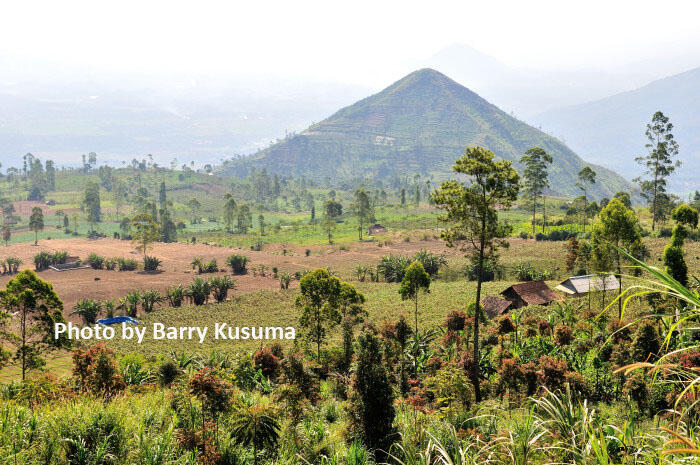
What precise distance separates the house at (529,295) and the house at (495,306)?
0.68 meters

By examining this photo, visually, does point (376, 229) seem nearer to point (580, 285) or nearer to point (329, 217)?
point (329, 217)

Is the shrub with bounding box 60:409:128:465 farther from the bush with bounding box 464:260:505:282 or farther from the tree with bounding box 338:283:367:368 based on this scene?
the bush with bounding box 464:260:505:282

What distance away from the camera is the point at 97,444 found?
9.92 meters

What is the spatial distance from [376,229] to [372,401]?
9603cm

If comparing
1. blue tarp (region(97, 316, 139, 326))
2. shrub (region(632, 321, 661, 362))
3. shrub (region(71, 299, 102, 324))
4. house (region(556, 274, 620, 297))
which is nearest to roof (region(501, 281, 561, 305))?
house (region(556, 274, 620, 297))

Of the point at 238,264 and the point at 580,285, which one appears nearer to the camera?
the point at 580,285

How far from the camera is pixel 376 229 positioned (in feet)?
355

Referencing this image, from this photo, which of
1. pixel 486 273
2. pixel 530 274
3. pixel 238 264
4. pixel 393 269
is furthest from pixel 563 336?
pixel 238 264

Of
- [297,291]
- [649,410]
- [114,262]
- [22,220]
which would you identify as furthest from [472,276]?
[22,220]

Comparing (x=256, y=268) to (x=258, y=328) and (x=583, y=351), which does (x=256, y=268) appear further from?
(x=583, y=351)

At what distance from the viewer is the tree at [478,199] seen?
19.5 metres

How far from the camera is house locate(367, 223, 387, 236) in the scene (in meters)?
106

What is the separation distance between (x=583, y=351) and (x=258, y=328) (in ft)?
84.9

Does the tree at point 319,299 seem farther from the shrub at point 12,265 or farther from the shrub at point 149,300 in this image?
the shrub at point 12,265
